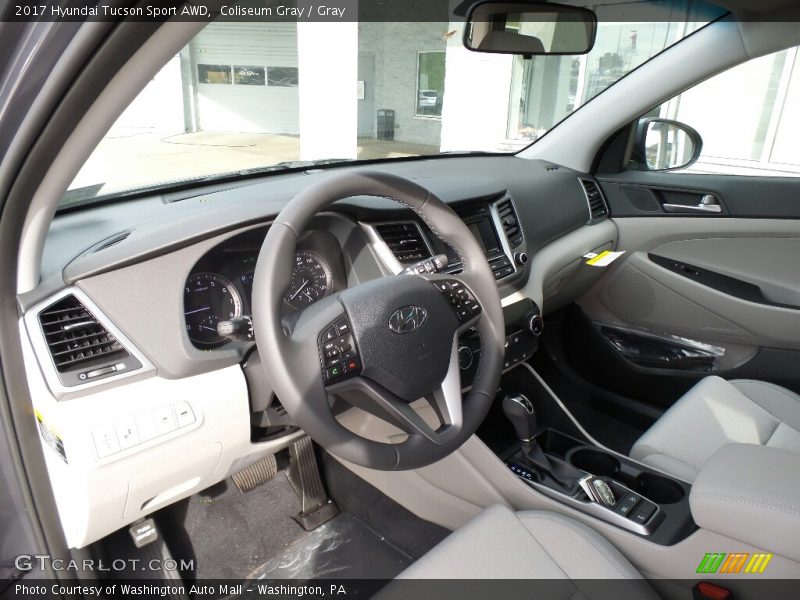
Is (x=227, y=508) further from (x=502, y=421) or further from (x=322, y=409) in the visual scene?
(x=322, y=409)

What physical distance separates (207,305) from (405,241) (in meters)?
0.61

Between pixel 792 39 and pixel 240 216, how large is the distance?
2.11m

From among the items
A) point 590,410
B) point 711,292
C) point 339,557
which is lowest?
point 339,557

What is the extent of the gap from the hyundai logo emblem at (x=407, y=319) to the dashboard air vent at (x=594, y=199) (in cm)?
176

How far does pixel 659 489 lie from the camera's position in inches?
74.3

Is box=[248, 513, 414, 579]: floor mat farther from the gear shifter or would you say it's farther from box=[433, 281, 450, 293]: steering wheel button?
box=[433, 281, 450, 293]: steering wheel button

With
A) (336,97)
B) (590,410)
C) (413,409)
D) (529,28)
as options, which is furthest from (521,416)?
(336,97)

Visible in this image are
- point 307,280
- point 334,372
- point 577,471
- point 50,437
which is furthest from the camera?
point 577,471

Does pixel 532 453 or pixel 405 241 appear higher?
pixel 405 241

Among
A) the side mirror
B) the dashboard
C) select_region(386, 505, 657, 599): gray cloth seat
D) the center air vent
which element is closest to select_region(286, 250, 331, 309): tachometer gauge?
the dashboard

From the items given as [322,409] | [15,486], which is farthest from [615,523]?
[15,486]

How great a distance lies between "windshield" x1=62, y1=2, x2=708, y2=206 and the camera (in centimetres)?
184

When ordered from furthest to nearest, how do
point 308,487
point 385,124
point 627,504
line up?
point 385,124 → point 308,487 → point 627,504

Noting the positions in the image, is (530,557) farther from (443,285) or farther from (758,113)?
(758,113)
